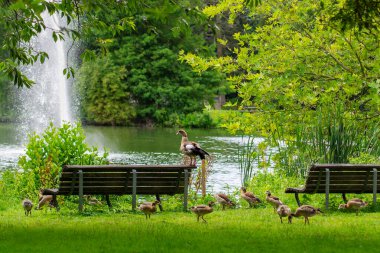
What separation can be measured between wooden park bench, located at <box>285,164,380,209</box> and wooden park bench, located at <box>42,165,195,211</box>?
169cm

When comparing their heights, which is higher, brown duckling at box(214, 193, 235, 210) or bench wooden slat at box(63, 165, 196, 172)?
bench wooden slat at box(63, 165, 196, 172)

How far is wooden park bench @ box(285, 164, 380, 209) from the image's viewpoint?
450 inches

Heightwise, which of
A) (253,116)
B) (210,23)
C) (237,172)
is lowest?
(237,172)

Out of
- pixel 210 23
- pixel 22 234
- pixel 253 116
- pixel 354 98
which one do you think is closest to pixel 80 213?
pixel 22 234

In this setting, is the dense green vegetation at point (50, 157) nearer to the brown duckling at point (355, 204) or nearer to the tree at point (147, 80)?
the brown duckling at point (355, 204)

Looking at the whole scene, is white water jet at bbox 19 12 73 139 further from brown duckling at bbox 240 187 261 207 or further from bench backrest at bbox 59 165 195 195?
bench backrest at bbox 59 165 195 195

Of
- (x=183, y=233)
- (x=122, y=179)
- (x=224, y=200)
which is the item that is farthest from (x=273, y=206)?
(x=183, y=233)

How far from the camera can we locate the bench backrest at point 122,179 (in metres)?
10.9

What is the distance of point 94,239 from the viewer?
816cm

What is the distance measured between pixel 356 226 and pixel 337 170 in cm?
218

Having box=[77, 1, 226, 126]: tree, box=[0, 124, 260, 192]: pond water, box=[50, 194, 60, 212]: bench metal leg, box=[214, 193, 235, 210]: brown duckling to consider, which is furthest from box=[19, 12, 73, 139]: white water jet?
box=[214, 193, 235, 210]: brown duckling

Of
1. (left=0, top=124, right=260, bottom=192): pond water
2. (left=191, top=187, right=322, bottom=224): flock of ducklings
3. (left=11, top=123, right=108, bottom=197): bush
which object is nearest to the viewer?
(left=191, top=187, right=322, bottom=224): flock of ducklings

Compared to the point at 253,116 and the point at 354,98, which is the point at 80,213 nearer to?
the point at 253,116

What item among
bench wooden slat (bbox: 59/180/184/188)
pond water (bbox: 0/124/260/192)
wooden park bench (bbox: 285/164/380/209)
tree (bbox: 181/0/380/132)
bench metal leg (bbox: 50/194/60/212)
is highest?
tree (bbox: 181/0/380/132)
